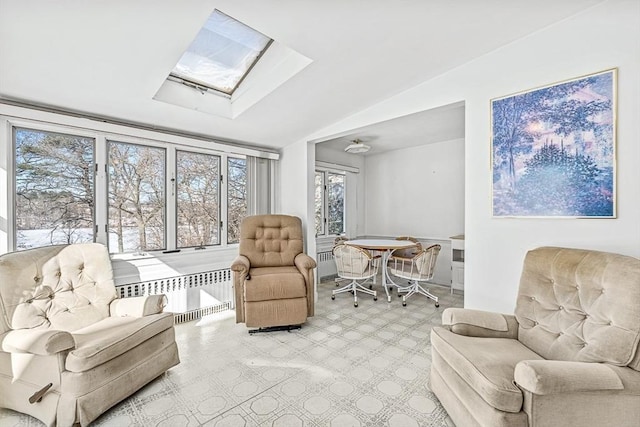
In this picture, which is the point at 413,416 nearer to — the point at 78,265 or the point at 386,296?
the point at 386,296

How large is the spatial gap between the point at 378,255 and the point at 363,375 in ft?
7.36

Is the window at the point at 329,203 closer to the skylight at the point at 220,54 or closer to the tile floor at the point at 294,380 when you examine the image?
the tile floor at the point at 294,380

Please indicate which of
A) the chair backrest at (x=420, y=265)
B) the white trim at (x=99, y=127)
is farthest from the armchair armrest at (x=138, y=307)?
the chair backrest at (x=420, y=265)

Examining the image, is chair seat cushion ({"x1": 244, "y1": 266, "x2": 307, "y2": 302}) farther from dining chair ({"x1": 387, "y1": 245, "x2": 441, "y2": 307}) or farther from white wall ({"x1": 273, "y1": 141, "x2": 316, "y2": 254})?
dining chair ({"x1": 387, "y1": 245, "x2": 441, "y2": 307})

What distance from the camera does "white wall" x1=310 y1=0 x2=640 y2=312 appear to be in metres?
1.64

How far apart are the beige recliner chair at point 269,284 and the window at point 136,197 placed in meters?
0.98

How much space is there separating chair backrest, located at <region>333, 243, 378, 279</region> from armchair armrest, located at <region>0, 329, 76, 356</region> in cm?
281

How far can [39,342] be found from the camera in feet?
4.99

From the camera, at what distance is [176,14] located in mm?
1566

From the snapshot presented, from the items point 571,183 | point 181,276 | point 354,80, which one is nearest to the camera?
point 571,183

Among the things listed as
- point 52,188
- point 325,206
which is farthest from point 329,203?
point 52,188

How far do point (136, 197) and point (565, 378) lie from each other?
3.63 metres

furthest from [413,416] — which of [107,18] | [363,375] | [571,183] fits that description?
[107,18]

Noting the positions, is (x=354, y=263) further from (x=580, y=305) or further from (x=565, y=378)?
(x=565, y=378)
